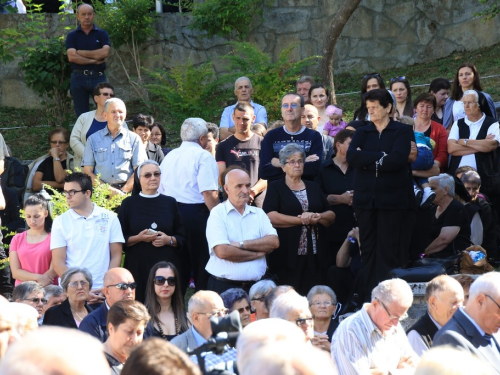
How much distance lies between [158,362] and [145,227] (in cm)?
557

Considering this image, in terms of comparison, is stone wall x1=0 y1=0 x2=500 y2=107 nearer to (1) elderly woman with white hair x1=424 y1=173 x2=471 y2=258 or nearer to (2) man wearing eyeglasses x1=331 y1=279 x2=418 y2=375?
(1) elderly woman with white hair x1=424 y1=173 x2=471 y2=258

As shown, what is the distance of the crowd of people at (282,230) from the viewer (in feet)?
20.2

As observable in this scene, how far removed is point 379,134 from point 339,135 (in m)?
1.13

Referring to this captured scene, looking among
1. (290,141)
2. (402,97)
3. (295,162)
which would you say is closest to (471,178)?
(402,97)

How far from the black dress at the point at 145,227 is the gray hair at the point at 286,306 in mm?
2222

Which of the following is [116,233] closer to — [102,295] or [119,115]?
[102,295]

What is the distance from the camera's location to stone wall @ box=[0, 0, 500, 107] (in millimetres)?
15320

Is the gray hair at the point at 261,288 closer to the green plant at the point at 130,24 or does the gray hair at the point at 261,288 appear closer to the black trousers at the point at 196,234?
the black trousers at the point at 196,234

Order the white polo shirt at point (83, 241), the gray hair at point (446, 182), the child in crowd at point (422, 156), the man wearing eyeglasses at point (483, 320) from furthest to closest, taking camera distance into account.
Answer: the child in crowd at point (422, 156), the gray hair at point (446, 182), the white polo shirt at point (83, 241), the man wearing eyeglasses at point (483, 320)

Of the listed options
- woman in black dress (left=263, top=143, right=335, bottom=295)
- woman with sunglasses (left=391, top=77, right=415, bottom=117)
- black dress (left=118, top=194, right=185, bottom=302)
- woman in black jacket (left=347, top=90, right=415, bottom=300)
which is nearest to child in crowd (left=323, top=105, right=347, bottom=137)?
woman with sunglasses (left=391, top=77, right=415, bottom=117)

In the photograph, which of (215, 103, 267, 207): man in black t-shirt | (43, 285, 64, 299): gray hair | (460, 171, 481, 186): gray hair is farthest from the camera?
(460, 171, 481, 186): gray hair

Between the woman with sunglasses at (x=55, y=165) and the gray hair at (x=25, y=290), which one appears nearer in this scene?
the gray hair at (x=25, y=290)

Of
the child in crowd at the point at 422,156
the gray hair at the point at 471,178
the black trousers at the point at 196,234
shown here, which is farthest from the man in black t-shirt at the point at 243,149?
the gray hair at the point at 471,178

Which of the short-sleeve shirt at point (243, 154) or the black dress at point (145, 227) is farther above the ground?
the short-sleeve shirt at point (243, 154)
